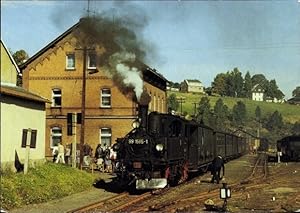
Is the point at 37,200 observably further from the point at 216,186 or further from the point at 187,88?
the point at 187,88

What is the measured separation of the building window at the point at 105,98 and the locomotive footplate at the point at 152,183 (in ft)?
87.2

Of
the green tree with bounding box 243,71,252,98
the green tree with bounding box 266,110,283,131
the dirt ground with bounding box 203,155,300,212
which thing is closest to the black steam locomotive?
the dirt ground with bounding box 203,155,300,212

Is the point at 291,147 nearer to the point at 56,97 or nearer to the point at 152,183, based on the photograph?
the point at 56,97

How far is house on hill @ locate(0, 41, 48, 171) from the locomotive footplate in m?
4.48

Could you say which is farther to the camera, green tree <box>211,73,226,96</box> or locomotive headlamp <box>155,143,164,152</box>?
green tree <box>211,73,226,96</box>

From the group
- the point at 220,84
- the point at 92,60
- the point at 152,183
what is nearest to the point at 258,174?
the point at 152,183

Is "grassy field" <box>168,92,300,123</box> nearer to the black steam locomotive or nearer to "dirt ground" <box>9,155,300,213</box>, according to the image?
"dirt ground" <box>9,155,300,213</box>

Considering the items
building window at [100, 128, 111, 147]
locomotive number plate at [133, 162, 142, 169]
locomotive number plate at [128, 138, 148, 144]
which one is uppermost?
building window at [100, 128, 111, 147]

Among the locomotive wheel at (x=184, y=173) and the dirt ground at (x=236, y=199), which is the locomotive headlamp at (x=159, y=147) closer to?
the dirt ground at (x=236, y=199)

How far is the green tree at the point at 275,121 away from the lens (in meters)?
70.1

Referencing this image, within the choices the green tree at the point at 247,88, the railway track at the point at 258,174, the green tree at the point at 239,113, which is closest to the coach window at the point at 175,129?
the railway track at the point at 258,174

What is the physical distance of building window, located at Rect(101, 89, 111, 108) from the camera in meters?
48.7

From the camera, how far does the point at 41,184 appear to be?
20891 millimetres

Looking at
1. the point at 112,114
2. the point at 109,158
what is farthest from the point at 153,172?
the point at 112,114
